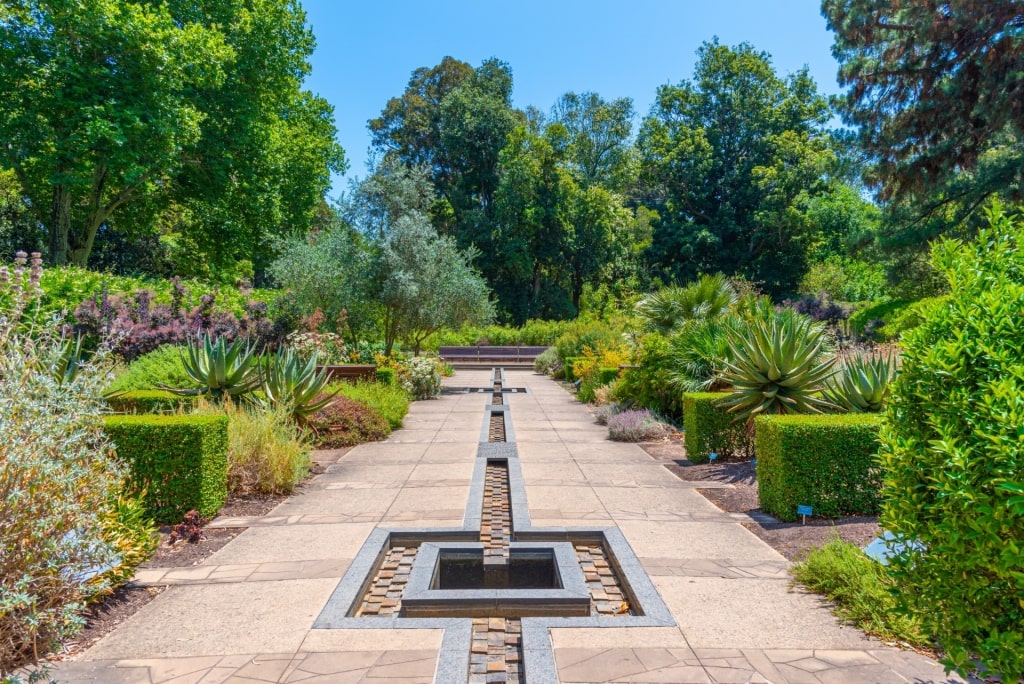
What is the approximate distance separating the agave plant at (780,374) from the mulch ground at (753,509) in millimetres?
800

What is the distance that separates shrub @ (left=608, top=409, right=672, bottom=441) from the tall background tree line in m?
9.21

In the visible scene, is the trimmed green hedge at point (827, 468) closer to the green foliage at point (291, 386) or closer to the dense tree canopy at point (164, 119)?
the green foliage at point (291, 386)

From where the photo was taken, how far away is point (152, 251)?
32.2m

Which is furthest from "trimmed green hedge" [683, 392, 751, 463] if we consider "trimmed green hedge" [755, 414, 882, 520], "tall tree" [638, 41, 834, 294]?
"tall tree" [638, 41, 834, 294]

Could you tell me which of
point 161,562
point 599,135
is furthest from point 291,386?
point 599,135

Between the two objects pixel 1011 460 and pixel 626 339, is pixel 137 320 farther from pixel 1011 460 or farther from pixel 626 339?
pixel 1011 460

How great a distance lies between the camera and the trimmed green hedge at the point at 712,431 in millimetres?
8438

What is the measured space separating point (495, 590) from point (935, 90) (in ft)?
63.7

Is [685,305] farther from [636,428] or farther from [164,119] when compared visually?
[164,119]

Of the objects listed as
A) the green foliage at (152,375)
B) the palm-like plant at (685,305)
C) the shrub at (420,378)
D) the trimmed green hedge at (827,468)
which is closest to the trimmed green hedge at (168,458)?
the green foliage at (152,375)

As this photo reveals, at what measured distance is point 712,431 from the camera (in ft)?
27.8

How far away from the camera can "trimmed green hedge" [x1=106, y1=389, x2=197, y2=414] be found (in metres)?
7.66

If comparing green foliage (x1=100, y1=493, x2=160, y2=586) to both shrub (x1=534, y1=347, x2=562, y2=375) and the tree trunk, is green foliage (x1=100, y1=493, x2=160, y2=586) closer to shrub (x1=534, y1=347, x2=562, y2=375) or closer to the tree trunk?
shrub (x1=534, y1=347, x2=562, y2=375)

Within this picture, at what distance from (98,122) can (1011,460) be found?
20.9 m
